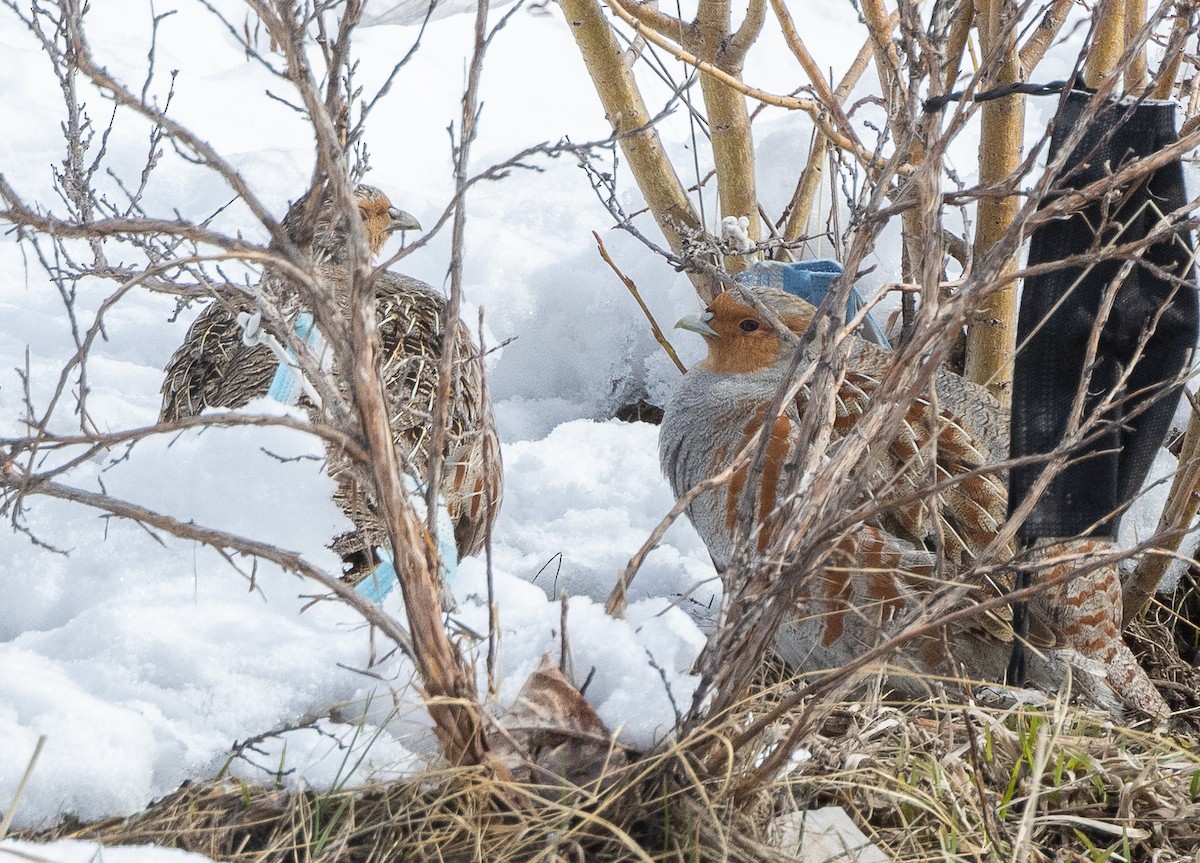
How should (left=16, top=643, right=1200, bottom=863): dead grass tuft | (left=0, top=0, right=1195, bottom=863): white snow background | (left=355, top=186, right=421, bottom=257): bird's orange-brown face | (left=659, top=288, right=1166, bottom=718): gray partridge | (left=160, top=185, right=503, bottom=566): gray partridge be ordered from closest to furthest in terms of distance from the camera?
(left=16, top=643, right=1200, bottom=863): dead grass tuft < (left=0, top=0, right=1195, bottom=863): white snow background < (left=659, top=288, right=1166, bottom=718): gray partridge < (left=160, top=185, right=503, bottom=566): gray partridge < (left=355, top=186, right=421, bottom=257): bird's orange-brown face

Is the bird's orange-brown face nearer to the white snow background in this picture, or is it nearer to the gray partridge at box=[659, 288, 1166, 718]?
the white snow background

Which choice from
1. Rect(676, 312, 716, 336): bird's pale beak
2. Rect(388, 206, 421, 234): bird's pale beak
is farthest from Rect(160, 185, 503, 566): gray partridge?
Rect(676, 312, 716, 336): bird's pale beak

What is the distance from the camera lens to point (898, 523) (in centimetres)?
265

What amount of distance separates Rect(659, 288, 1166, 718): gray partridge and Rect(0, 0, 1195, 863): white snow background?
0.37m

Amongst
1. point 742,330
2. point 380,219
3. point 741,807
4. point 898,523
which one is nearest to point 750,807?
point 741,807

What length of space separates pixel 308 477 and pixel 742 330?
4.22 ft

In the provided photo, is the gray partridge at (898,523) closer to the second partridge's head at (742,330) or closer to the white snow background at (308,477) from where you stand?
the second partridge's head at (742,330)

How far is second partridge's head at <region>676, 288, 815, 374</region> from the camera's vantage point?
119 inches

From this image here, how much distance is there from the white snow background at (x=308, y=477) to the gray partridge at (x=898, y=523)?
0.37m

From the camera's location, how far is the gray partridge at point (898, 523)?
2.52 meters

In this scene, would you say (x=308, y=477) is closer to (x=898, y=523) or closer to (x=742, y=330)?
(x=742, y=330)

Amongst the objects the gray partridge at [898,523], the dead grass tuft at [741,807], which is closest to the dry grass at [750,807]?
the dead grass tuft at [741,807]

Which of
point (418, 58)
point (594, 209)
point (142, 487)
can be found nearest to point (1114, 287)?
point (142, 487)

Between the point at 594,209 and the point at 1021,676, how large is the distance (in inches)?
138
